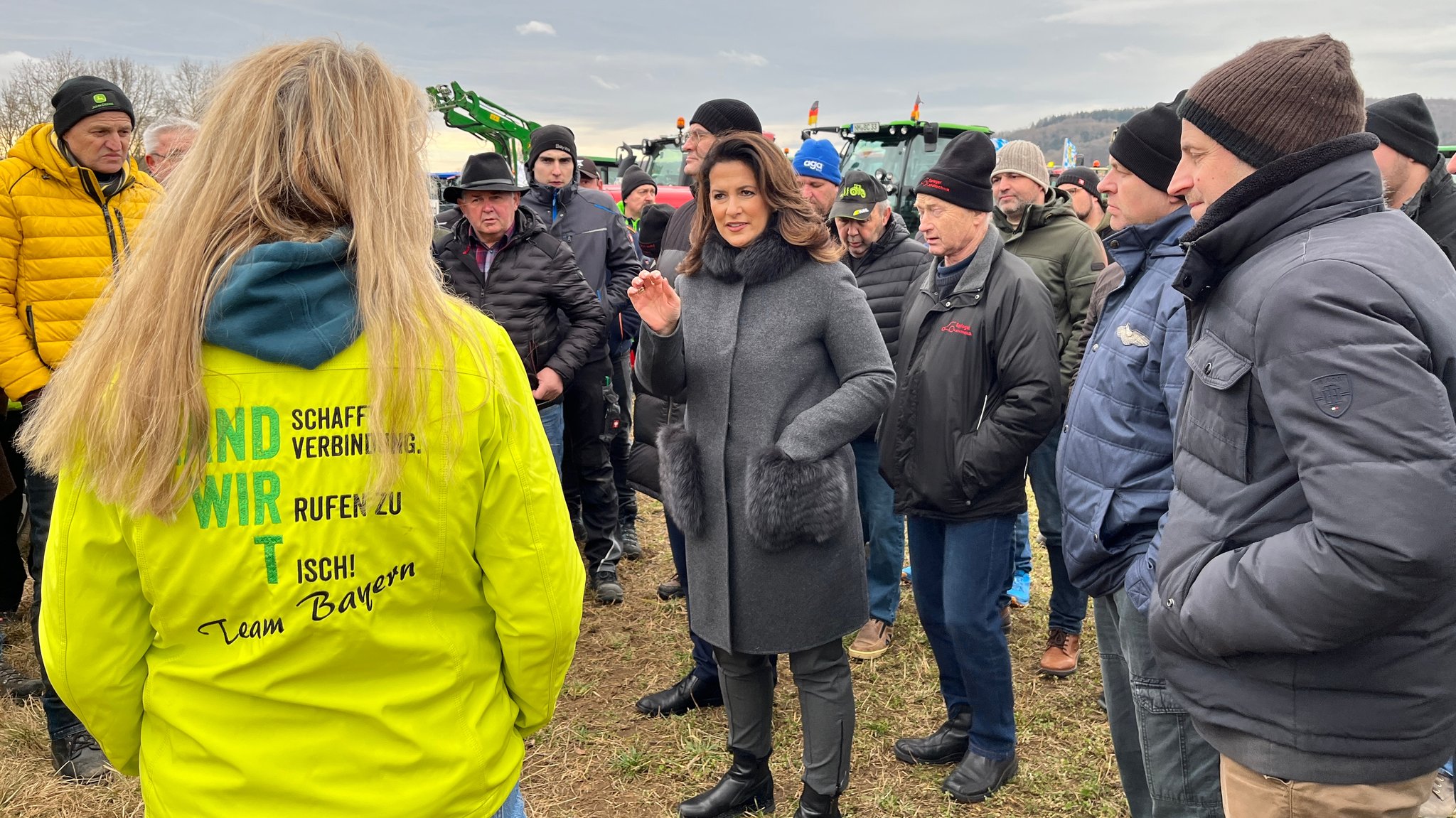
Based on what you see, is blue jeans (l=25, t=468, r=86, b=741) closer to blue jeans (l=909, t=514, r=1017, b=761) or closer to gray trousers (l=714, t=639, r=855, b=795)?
gray trousers (l=714, t=639, r=855, b=795)

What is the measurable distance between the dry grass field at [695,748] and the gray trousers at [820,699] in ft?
1.20

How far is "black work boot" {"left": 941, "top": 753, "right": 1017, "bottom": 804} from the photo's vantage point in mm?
3141

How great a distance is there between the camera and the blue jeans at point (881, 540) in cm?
439

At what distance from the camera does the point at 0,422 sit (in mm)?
4012

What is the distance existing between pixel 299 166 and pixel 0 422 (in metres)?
3.73

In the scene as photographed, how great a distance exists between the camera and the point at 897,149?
39.0 feet

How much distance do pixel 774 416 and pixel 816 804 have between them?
Result: 121 cm

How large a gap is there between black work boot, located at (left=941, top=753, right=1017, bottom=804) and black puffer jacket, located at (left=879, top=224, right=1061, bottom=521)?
88 cm

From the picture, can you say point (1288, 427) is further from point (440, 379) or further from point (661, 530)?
point (661, 530)

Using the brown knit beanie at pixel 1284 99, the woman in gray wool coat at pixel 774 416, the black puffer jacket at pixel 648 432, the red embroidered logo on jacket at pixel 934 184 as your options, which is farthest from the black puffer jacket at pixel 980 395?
the brown knit beanie at pixel 1284 99

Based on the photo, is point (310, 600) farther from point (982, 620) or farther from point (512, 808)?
point (982, 620)

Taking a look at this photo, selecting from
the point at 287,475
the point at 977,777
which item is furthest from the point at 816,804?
the point at 287,475

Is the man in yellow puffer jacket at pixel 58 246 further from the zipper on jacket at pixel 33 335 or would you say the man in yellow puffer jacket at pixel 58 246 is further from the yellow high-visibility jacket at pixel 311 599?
the yellow high-visibility jacket at pixel 311 599

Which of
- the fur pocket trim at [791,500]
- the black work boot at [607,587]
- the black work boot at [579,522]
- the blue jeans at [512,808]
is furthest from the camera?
the black work boot at [579,522]
